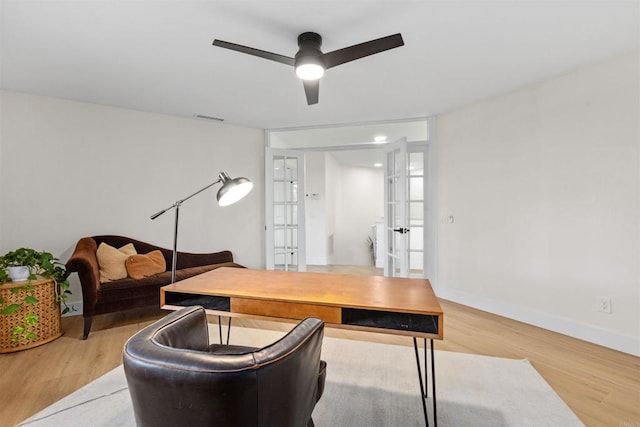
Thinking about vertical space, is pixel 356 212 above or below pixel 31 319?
above

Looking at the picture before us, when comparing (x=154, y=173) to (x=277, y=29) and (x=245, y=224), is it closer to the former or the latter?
(x=245, y=224)

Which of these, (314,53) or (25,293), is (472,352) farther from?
(25,293)

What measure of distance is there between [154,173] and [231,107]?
1288 millimetres

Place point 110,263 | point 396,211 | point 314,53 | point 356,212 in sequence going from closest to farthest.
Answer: point 314,53, point 110,263, point 396,211, point 356,212

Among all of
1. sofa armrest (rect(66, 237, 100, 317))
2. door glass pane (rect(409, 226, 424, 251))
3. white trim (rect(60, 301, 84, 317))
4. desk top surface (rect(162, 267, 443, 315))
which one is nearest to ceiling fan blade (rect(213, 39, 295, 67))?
desk top surface (rect(162, 267, 443, 315))


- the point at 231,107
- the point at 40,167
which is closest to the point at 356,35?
the point at 231,107

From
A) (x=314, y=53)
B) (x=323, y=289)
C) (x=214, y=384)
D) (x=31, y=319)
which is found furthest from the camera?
(x=31, y=319)

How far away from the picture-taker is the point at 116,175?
3.55 m

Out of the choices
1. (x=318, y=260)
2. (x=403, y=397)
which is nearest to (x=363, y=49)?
(x=403, y=397)

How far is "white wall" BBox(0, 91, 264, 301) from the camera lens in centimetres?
308

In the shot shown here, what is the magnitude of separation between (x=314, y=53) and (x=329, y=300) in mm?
1505

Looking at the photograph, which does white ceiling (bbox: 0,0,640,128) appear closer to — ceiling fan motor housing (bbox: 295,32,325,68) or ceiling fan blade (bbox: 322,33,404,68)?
ceiling fan motor housing (bbox: 295,32,325,68)

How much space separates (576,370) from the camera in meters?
2.12

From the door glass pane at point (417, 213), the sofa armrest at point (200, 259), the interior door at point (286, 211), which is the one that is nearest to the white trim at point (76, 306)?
the sofa armrest at point (200, 259)
